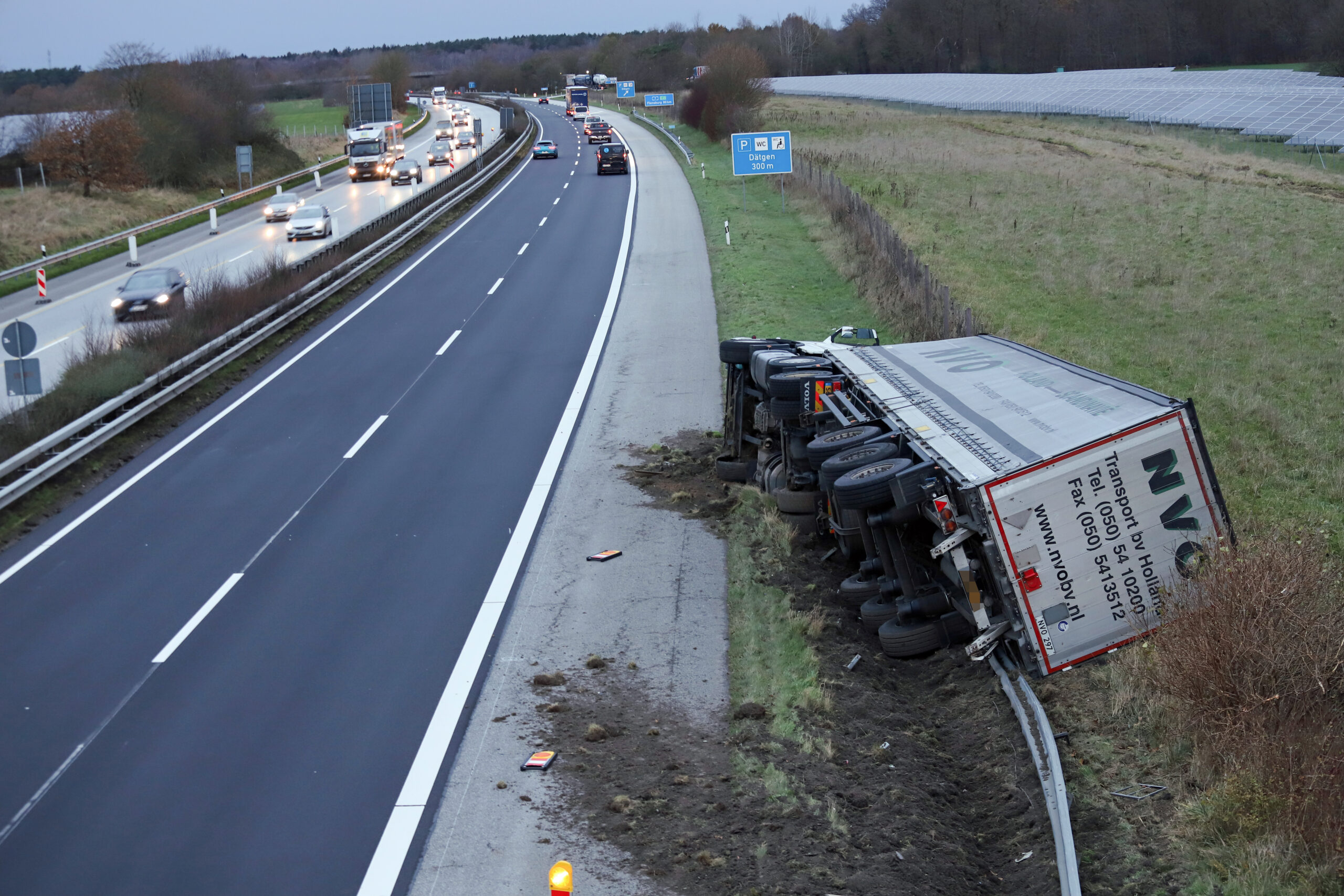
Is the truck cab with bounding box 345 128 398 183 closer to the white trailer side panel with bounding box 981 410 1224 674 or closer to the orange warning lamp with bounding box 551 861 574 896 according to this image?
the white trailer side panel with bounding box 981 410 1224 674

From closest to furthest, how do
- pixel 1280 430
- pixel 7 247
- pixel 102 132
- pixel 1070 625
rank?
pixel 1070 625
pixel 1280 430
pixel 7 247
pixel 102 132

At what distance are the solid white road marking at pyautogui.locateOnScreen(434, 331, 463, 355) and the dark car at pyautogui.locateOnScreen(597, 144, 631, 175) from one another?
33.8 meters

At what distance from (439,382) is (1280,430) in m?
14.5

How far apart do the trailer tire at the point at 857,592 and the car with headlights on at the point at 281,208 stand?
41.3 metres

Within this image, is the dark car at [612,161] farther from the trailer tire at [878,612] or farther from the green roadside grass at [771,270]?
the trailer tire at [878,612]

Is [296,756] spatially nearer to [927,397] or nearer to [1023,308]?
[927,397]

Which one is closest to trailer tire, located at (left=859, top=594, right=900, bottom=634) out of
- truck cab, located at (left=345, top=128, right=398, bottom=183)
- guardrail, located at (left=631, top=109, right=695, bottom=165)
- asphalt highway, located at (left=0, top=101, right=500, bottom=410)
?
asphalt highway, located at (left=0, top=101, right=500, bottom=410)

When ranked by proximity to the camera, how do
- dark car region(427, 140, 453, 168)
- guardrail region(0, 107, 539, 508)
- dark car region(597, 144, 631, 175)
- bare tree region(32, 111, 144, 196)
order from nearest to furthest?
guardrail region(0, 107, 539, 508) < bare tree region(32, 111, 144, 196) < dark car region(597, 144, 631, 175) < dark car region(427, 140, 453, 168)

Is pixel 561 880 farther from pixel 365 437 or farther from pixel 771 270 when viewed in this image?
pixel 771 270

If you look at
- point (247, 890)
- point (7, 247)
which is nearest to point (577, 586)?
point (247, 890)

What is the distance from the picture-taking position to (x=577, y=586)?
1270 centimetres

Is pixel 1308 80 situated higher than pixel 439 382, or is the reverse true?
pixel 1308 80

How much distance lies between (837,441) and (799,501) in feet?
5.68

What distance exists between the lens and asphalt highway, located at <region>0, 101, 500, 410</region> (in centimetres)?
2825
